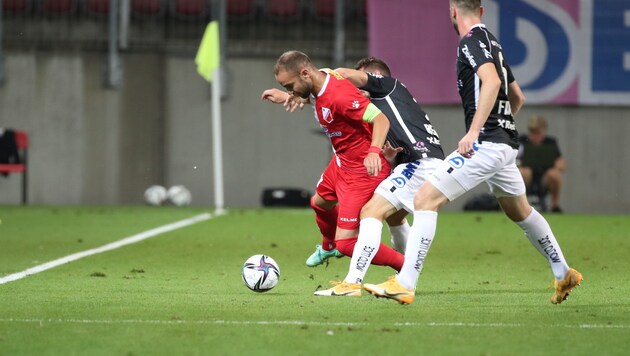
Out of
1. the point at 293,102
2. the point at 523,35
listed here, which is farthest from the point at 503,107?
the point at 523,35

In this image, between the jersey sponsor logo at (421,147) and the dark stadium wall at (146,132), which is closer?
the jersey sponsor logo at (421,147)

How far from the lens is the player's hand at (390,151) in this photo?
313 inches

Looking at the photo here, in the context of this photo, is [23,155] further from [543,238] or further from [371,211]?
[543,238]

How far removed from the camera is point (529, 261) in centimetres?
1078

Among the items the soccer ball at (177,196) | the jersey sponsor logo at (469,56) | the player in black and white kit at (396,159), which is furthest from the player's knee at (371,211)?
the soccer ball at (177,196)

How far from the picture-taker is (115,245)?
40.3ft

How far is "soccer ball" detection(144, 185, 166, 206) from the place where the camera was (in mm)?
21234

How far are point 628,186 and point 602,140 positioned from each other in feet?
3.05

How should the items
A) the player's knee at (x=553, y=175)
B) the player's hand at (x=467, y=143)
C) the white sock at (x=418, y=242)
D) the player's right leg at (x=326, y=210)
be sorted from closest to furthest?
the player's hand at (x=467, y=143) → the white sock at (x=418, y=242) → the player's right leg at (x=326, y=210) → the player's knee at (x=553, y=175)

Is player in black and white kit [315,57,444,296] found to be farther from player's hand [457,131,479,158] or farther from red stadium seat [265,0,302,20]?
red stadium seat [265,0,302,20]

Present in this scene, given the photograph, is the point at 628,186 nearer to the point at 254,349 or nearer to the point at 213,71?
the point at 213,71

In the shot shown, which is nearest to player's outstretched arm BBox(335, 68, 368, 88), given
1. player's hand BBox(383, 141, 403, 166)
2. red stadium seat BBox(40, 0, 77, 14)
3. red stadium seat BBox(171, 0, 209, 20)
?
player's hand BBox(383, 141, 403, 166)

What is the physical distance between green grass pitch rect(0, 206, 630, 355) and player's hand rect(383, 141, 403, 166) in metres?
0.87

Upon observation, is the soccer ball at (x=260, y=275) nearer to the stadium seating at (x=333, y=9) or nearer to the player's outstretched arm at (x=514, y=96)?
the player's outstretched arm at (x=514, y=96)
